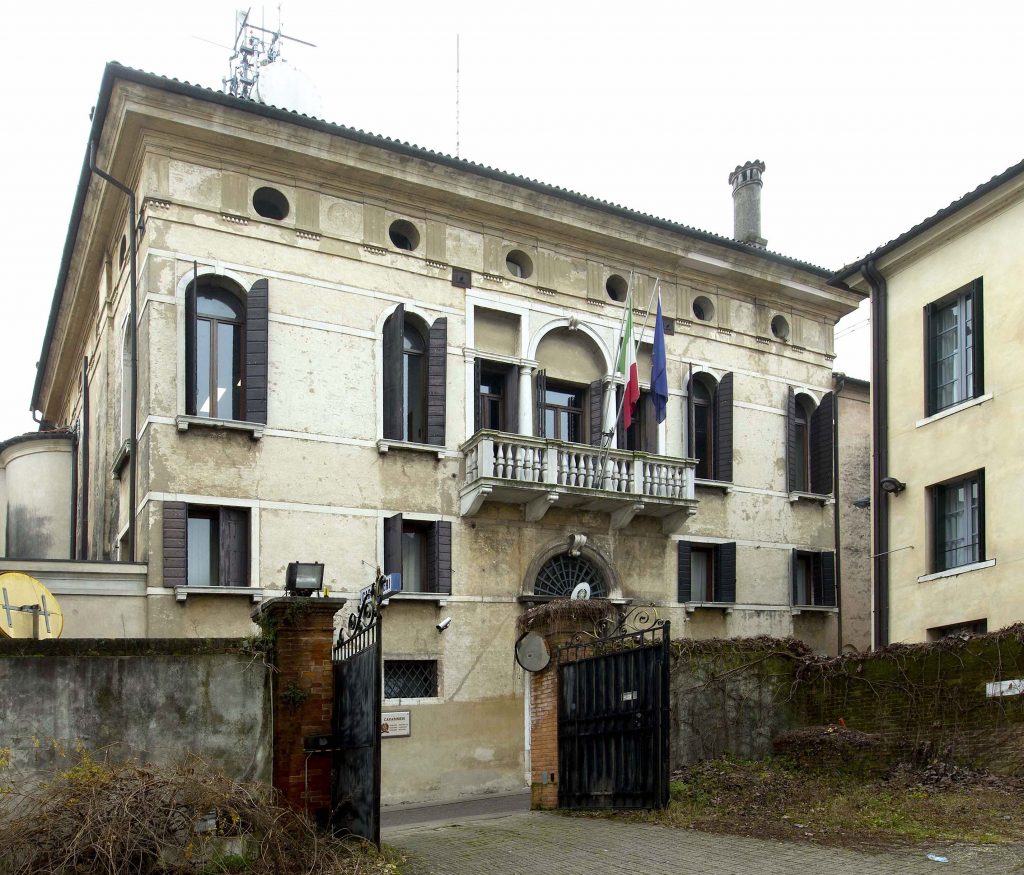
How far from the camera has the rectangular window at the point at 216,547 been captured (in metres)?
18.9

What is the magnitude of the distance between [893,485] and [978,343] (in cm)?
264

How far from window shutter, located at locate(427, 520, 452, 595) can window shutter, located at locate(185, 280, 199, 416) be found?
4.70 metres

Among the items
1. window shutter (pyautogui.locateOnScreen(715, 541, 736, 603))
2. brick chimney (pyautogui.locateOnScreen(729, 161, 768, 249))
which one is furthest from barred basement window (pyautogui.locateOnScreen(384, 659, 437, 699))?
brick chimney (pyautogui.locateOnScreen(729, 161, 768, 249))

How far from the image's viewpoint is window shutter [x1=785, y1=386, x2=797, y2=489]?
83.5 feet

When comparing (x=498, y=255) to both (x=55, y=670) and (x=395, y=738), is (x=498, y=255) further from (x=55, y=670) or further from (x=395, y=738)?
(x=55, y=670)

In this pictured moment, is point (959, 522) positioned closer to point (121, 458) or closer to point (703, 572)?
point (703, 572)

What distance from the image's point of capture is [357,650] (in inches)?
438

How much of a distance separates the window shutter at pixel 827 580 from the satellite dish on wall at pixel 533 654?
12009 mm

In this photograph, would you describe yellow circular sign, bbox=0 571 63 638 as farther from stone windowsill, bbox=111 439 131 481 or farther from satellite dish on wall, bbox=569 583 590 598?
satellite dish on wall, bbox=569 583 590 598

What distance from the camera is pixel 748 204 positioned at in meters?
28.4

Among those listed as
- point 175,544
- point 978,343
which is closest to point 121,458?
point 175,544

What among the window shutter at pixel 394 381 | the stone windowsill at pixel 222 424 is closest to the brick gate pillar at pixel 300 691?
the stone windowsill at pixel 222 424

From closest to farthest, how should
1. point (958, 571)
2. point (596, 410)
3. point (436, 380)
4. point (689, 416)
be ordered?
point (958, 571) → point (436, 380) → point (596, 410) → point (689, 416)

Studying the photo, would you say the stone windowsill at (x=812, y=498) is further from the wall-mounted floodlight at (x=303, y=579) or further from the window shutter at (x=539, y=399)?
the wall-mounted floodlight at (x=303, y=579)
